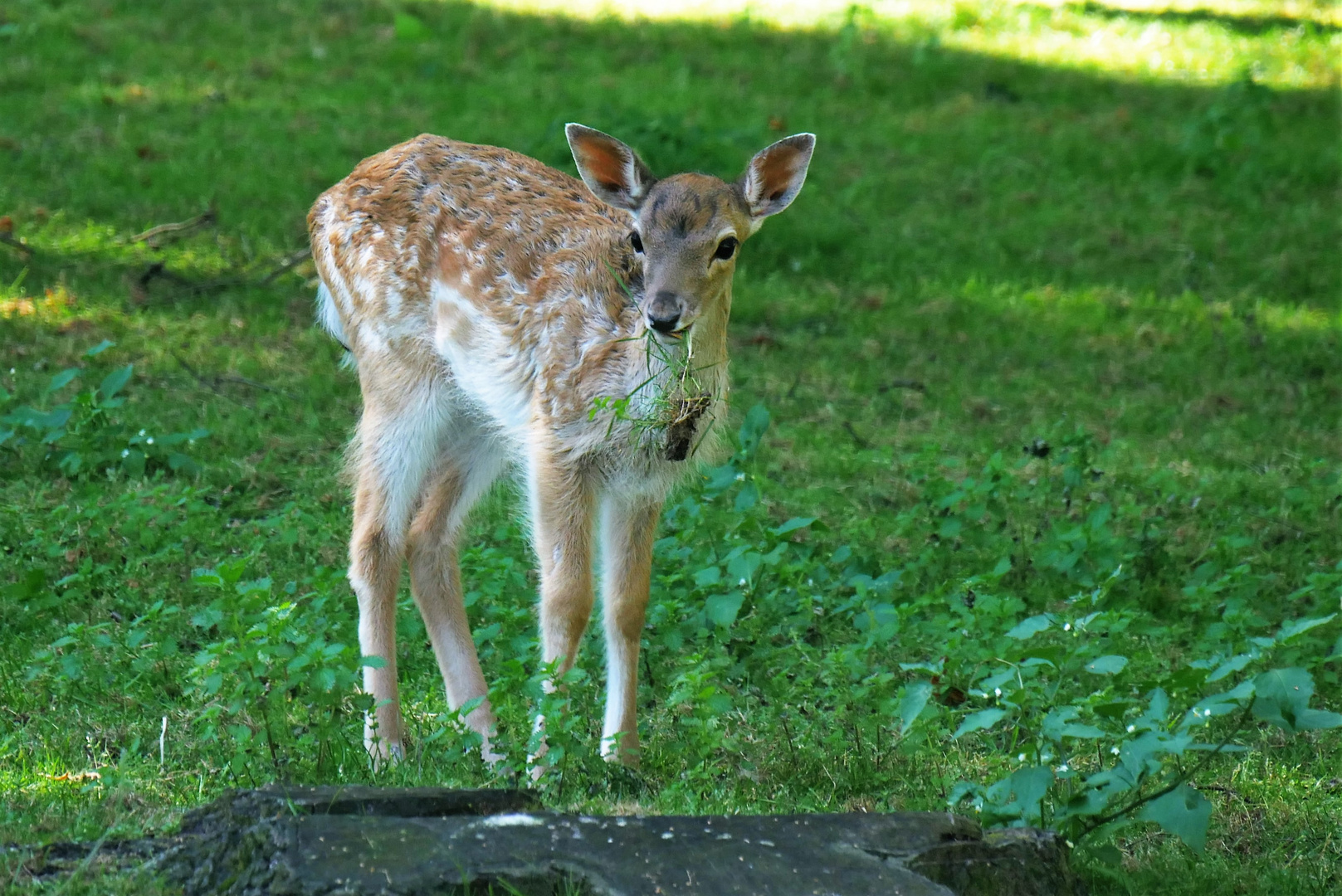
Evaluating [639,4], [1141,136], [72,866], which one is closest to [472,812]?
[72,866]

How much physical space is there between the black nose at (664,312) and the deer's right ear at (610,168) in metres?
0.59

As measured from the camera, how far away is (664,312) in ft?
15.5

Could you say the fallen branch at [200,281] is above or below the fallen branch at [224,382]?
above

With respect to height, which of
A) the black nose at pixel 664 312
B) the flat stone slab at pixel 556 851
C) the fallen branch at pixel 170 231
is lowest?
the fallen branch at pixel 170 231

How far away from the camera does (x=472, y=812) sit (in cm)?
372

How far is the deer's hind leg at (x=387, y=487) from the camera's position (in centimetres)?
543

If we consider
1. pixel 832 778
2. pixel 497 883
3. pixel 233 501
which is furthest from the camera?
pixel 233 501

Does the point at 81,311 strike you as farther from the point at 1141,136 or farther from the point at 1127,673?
the point at 1141,136


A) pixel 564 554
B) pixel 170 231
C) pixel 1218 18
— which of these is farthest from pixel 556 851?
pixel 1218 18

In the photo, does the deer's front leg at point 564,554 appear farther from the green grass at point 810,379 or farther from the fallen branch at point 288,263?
the fallen branch at point 288,263

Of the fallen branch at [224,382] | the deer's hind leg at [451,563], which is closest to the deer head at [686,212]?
the deer's hind leg at [451,563]

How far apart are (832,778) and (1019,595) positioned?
2.01 metres

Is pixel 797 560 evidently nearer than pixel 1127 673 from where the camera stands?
No

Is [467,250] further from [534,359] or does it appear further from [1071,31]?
[1071,31]
